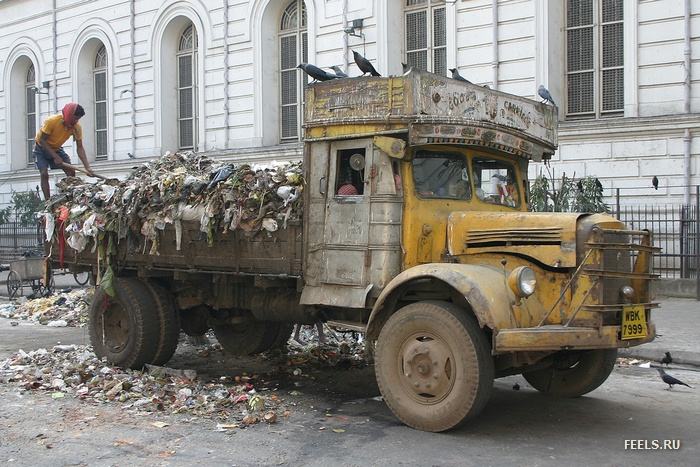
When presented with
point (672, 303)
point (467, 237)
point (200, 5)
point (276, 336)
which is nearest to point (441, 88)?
point (467, 237)

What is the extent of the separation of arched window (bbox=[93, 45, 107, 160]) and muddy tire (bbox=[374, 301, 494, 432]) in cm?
2441

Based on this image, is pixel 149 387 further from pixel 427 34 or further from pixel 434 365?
pixel 427 34

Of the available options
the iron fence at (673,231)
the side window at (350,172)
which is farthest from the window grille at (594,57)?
the side window at (350,172)

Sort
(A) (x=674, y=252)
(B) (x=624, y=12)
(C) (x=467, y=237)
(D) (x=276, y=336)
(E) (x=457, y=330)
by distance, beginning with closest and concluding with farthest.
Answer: (E) (x=457, y=330) < (C) (x=467, y=237) < (D) (x=276, y=336) < (A) (x=674, y=252) < (B) (x=624, y=12)

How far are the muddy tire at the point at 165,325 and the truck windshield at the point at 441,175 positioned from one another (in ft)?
11.3

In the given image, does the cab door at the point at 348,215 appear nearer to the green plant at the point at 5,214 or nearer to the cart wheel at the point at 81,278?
the cart wheel at the point at 81,278

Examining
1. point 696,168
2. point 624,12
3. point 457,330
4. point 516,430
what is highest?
point 624,12

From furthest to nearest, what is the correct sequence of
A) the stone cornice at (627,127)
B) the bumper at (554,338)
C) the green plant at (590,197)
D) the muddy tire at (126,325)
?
1. the green plant at (590,197)
2. the stone cornice at (627,127)
3. the muddy tire at (126,325)
4. the bumper at (554,338)

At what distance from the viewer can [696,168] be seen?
50.9ft

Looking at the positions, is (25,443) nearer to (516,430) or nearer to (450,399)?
(450,399)

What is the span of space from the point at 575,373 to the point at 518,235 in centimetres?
169

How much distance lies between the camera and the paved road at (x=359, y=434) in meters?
5.48

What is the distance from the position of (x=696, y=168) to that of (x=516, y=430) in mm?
11182

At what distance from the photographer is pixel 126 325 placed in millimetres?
8711
